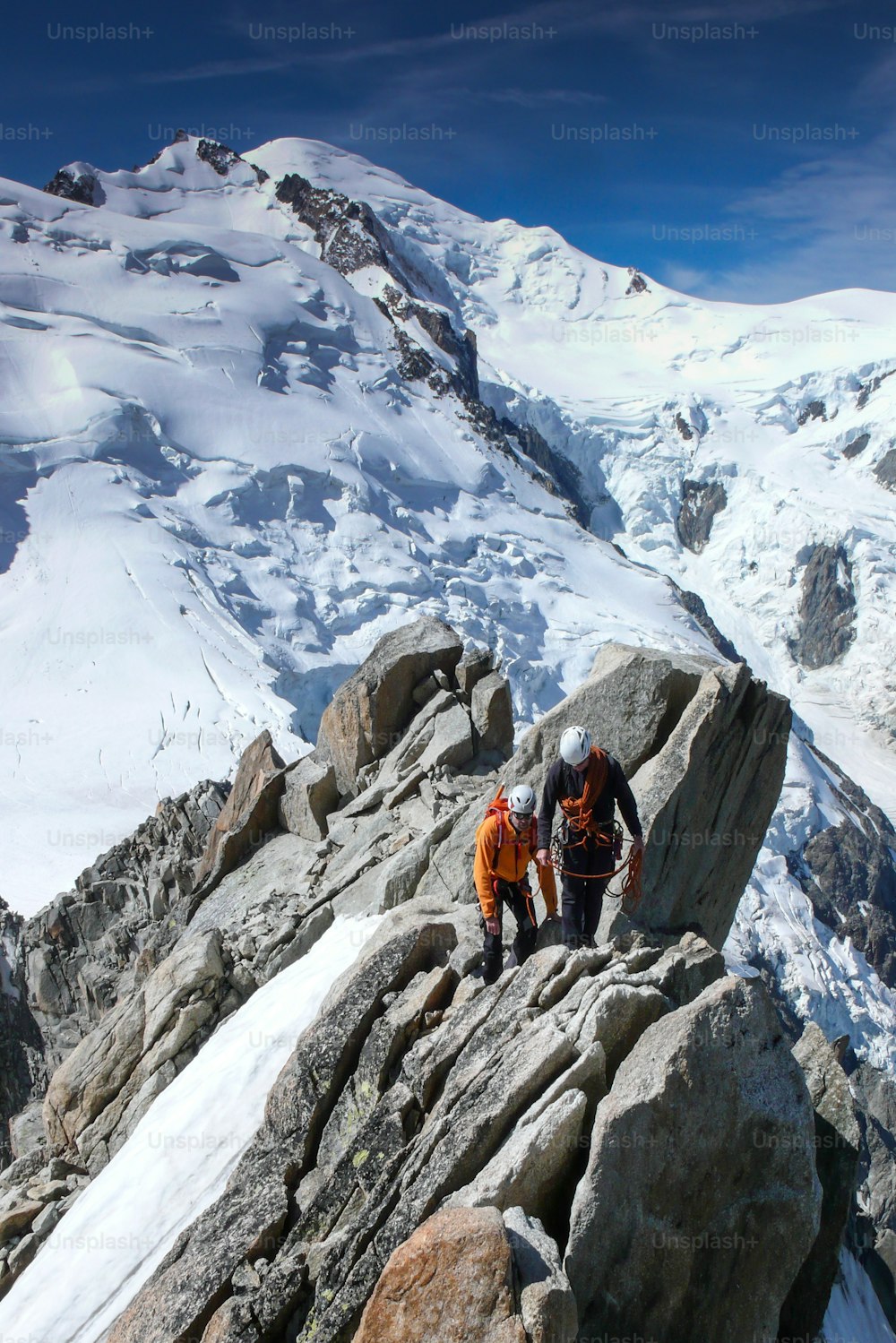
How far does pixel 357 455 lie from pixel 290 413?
20.3 feet

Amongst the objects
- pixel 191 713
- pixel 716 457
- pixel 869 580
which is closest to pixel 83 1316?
pixel 191 713

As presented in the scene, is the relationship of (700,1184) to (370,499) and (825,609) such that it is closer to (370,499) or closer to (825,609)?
(370,499)

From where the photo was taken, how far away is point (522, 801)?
9367 mm

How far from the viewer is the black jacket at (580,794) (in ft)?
30.7

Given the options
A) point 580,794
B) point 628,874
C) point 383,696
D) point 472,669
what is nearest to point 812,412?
point 472,669

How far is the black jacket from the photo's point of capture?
937cm

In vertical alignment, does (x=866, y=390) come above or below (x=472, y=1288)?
above

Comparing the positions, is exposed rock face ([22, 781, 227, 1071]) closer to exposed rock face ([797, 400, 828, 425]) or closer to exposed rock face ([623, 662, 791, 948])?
exposed rock face ([623, 662, 791, 948])

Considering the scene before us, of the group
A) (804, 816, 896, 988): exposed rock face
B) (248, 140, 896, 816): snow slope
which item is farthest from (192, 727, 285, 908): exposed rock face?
(248, 140, 896, 816): snow slope

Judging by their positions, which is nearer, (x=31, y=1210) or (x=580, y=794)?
(x=580, y=794)

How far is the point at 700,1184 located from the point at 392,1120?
92.9 inches

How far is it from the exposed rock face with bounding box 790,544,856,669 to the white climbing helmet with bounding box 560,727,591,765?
10426cm

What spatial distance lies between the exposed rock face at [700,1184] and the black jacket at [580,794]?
2318 millimetres

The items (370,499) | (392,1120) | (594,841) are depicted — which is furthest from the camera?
(370,499)
